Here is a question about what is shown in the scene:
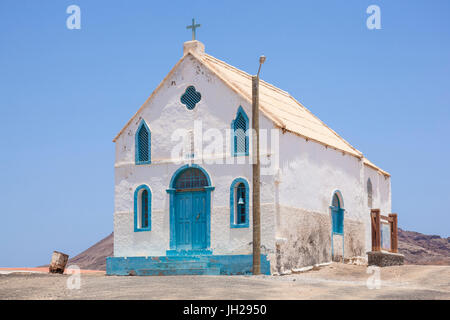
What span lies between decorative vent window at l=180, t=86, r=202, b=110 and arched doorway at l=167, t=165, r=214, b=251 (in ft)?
7.16

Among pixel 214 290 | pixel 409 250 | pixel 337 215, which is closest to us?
pixel 214 290

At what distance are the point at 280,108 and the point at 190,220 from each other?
18.5 feet

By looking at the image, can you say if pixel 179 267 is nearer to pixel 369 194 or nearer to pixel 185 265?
pixel 185 265

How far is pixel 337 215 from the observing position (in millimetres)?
28438

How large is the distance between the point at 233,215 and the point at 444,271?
6.80 metres

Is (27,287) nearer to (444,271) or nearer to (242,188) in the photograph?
(242,188)

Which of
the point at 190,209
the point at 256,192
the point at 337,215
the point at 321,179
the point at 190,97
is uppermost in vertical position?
the point at 190,97

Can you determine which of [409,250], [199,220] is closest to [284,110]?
[199,220]

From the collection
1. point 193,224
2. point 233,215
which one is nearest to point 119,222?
point 193,224

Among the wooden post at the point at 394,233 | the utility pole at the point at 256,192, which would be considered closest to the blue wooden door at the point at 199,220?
the utility pole at the point at 256,192

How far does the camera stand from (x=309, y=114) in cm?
3183

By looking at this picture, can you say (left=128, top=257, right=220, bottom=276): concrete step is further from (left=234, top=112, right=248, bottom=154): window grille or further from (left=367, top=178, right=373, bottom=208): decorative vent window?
(left=367, top=178, right=373, bottom=208): decorative vent window
